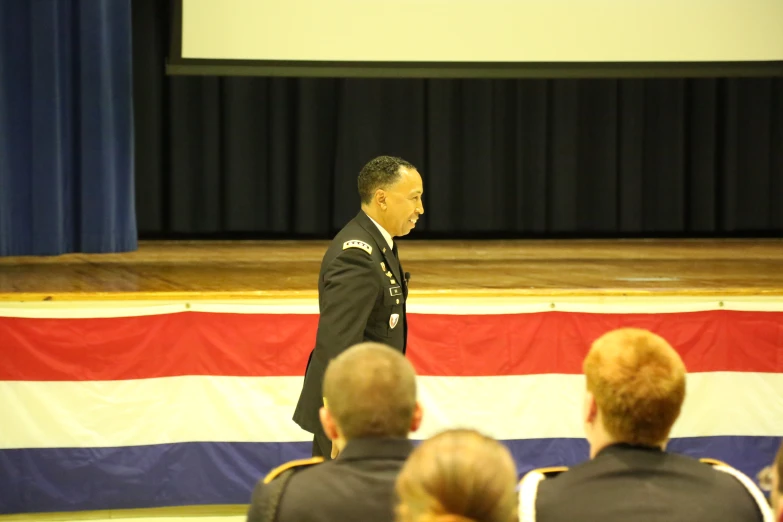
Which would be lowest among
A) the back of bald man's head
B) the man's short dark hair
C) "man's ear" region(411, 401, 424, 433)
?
"man's ear" region(411, 401, 424, 433)

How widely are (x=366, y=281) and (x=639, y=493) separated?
1.26 m

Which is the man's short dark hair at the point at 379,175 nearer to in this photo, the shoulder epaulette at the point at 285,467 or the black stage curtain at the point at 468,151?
the shoulder epaulette at the point at 285,467

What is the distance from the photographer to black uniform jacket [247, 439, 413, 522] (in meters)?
1.40

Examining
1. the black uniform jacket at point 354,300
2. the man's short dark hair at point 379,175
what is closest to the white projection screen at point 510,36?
the man's short dark hair at point 379,175

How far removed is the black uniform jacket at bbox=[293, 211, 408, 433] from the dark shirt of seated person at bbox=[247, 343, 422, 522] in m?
0.99

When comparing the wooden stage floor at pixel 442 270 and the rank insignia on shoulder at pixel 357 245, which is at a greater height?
the rank insignia on shoulder at pixel 357 245

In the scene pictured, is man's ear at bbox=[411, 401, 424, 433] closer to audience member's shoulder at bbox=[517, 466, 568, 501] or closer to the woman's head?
audience member's shoulder at bbox=[517, 466, 568, 501]

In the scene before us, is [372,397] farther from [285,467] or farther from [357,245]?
[357,245]

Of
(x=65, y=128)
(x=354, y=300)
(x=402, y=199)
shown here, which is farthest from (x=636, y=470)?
(x=65, y=128)

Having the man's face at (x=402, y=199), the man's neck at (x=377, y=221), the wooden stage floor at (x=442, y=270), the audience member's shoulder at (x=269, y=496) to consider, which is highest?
the man's face at (x=402, y=199)

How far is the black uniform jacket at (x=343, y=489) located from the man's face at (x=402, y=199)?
128 centimetres

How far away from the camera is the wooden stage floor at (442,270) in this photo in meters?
4.05

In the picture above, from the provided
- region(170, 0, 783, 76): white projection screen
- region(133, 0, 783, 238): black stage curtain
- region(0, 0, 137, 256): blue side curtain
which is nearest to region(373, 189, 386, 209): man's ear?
region(170, 0, 783, 76): white projection screen

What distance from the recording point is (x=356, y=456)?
1.44m
